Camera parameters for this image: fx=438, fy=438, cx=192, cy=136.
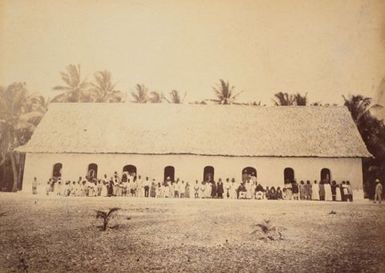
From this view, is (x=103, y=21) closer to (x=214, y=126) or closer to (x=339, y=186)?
(x=214, y=126)

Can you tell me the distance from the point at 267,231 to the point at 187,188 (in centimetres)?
141

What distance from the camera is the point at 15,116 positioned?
7.00 m

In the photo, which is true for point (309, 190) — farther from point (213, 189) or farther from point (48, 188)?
point (48, 188)

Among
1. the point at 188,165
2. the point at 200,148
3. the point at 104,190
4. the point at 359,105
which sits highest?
the point at 359,105

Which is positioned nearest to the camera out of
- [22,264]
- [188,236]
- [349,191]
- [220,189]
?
[22,264]

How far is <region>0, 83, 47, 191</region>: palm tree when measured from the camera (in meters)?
6.95

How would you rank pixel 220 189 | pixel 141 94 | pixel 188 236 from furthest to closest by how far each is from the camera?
pixel 141 94 → pixel 220 189 → pixel 188 236

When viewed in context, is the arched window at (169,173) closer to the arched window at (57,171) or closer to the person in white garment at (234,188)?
the person in white garment at (234,188)

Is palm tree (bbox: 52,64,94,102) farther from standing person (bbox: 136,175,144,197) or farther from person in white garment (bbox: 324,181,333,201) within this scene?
person in white garment (bbox: 324,181,333,201)

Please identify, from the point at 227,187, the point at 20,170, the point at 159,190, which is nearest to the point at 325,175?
the point at 227,187

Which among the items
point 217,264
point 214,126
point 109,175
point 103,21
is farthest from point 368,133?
point 103,21

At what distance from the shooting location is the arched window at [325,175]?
695 centimetres

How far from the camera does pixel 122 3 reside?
7.17 metres

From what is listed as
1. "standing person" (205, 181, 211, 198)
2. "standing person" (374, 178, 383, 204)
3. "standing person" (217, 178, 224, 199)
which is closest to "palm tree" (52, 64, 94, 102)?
"standing person" (205, 181, 211, 198)
